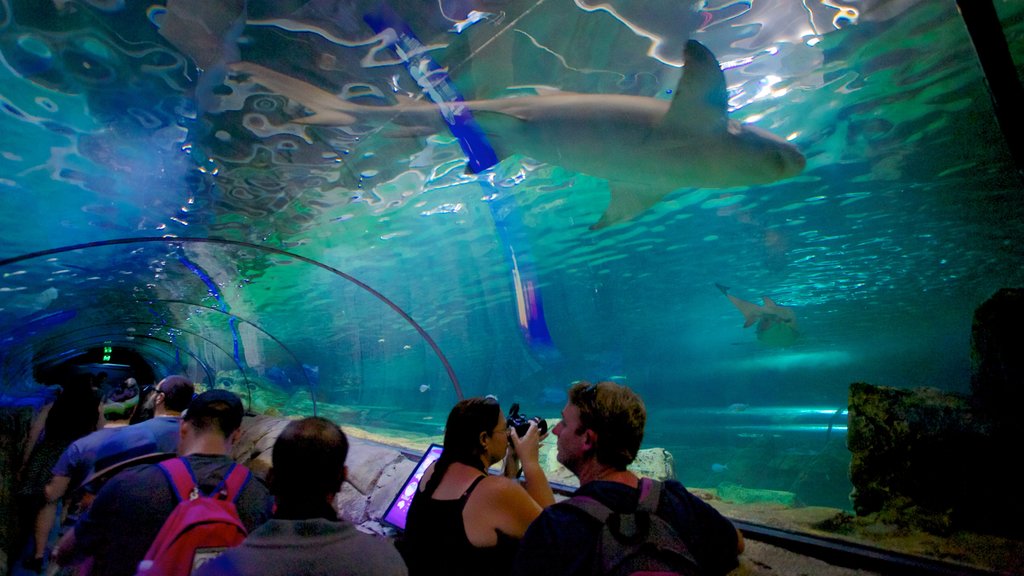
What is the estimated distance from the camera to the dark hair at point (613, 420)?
7.17ft

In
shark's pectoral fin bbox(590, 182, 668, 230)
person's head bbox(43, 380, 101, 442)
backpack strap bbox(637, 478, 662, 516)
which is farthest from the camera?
shark's pectoral fin bbox(590, 182, 668, 230)

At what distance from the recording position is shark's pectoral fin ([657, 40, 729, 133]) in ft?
14.8

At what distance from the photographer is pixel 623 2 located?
16.1 feet

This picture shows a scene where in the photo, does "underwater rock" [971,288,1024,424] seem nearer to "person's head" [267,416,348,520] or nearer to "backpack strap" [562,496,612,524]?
"backpack strap" [562,496,612,524]

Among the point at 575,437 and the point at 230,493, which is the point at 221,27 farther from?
the point at 575,437

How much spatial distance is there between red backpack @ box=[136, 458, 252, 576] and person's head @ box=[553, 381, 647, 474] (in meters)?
1.73

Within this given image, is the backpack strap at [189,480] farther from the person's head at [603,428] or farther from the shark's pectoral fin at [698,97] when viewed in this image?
the shark's pectoral fin at [698,97]

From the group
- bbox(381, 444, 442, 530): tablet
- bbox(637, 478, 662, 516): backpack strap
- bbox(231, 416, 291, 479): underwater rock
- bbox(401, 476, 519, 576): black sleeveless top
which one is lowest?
bbox(231, 416, 291, 479): underwater rock

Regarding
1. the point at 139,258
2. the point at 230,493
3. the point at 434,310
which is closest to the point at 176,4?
the point at 230,493

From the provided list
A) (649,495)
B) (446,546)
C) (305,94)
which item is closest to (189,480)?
(446,546)

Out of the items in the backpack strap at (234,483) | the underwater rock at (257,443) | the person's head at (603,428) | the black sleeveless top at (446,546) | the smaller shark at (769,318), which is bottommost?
the underwater rock at (257,443)

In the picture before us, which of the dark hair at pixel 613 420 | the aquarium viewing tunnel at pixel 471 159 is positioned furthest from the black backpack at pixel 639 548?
the aquarium viewing tunnel at pixel 471 159

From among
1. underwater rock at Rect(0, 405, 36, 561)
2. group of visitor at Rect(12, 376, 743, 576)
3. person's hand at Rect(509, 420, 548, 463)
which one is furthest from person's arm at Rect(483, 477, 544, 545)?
underwater rock at Rect(0, 405, 36, 561)

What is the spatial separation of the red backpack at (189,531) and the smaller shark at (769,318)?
18.0m
